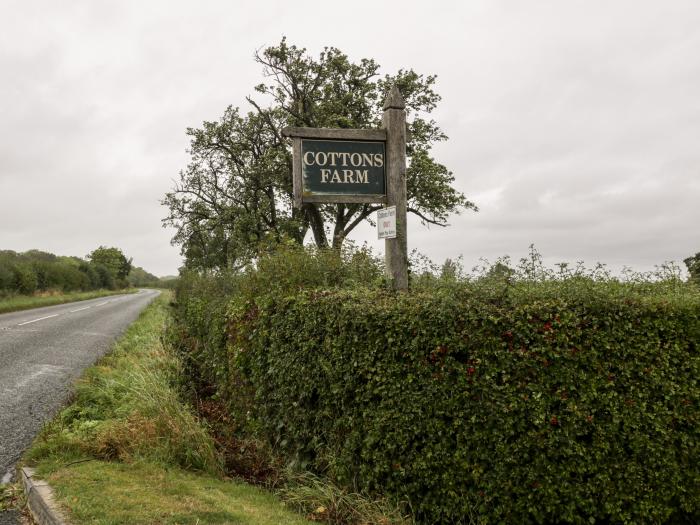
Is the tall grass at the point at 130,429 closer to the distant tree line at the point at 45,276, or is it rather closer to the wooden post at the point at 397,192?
the wooden post at the point at 397,192

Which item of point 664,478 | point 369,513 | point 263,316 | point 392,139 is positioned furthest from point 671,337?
point 263,316

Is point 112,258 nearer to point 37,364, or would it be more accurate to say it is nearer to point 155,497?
point 37,364

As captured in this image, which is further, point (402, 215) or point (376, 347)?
point (402, 215)

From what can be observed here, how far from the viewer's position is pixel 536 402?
4203mm

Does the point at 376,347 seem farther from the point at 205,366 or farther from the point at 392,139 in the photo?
the point at 205,366

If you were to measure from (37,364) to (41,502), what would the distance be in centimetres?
790

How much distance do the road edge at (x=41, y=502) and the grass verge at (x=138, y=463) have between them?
0.23 ft

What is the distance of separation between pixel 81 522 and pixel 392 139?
4559 millimetres

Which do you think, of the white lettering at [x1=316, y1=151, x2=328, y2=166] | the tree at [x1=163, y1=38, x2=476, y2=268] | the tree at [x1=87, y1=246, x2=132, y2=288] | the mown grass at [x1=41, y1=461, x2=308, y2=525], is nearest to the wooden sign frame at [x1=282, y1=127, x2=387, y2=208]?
the white lettering at [x1=316, y1=151, x2=328, y2=166]

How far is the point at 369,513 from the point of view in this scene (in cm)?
459

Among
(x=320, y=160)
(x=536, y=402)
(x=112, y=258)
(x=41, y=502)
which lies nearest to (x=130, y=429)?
(x=41, y=502)

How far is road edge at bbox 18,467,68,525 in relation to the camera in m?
4.19

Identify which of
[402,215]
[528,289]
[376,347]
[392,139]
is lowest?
[376,347]

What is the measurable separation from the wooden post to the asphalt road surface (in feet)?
14.9
